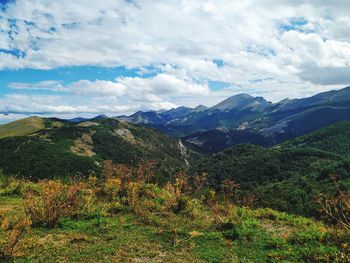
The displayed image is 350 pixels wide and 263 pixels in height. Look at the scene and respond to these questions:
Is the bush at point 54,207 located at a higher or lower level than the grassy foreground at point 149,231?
higher

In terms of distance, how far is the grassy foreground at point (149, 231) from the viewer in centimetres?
985

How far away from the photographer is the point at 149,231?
12.3 meters

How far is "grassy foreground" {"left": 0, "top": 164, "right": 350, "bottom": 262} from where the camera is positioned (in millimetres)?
9852

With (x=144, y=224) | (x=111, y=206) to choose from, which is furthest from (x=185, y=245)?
(x=111, y=206)

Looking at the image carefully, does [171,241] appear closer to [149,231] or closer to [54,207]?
[149,231]

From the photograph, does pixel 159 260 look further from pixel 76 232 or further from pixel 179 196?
pixel 179 196

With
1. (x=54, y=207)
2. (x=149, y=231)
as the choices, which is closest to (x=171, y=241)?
(x=149, y=231)

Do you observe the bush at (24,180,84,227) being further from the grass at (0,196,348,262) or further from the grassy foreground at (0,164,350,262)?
the grass at (0,196,348,262)

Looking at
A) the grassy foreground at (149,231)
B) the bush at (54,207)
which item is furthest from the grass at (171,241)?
the bush at (54,207)

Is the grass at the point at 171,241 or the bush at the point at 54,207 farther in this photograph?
the bush at the point at 54,207

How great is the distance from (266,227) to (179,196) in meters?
4.01

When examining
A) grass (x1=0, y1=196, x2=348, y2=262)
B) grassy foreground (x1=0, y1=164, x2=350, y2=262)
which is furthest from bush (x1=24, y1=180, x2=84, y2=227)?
grass (x1=0, y1=196, x2=348, y2=262)

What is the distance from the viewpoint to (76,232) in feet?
39.1

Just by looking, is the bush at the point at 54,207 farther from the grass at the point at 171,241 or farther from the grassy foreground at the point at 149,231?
the grass at the point at 171,241
